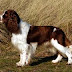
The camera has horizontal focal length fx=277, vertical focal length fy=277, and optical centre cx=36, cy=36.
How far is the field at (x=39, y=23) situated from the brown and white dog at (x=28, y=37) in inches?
11.4

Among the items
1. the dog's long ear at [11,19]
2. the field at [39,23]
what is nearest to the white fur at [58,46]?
the field at [39,23]

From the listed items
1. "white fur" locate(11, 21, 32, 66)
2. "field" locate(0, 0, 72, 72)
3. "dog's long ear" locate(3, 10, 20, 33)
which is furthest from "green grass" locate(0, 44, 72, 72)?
"dog's long ear" locate(3, 10, 20, 33)

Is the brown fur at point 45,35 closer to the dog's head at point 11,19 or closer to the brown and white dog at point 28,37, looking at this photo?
the brown and white dog at point 28,37

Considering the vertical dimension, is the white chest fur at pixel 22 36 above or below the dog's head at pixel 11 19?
below

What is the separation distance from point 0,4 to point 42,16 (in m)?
3.52

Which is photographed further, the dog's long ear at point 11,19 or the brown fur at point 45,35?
the brown fur at point 45,35

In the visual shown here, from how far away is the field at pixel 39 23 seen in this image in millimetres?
7256

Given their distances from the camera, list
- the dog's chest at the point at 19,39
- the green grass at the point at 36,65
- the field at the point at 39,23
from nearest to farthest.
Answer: the green grass at the point at 36,65 < the dog's chest at the point at 19,39 < the field at the point at 39,23

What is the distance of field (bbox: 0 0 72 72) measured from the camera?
7256 millimetres

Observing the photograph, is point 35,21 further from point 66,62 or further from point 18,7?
point 66,62

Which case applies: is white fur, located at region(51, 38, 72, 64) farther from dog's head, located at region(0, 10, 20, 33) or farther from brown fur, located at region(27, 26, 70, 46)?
dog's head, located at region(0, 10, 20, 33)

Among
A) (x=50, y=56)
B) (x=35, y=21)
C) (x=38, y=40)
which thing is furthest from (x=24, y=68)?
(x=35, y=21)

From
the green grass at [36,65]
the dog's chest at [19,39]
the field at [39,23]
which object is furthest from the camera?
the field at [39,23]

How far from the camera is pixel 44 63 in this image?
25.7ft
